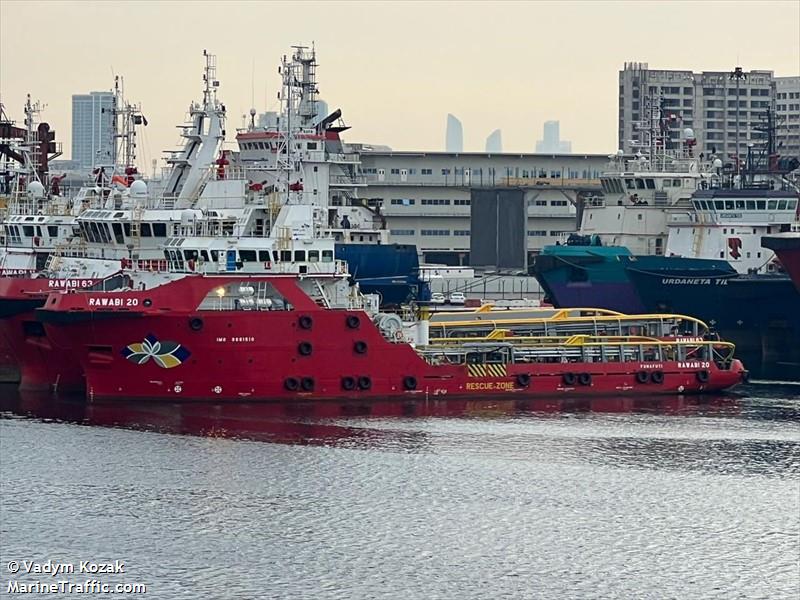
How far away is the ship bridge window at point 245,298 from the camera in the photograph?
49062 mm

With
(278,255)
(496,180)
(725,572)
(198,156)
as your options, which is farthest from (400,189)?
(725,572)

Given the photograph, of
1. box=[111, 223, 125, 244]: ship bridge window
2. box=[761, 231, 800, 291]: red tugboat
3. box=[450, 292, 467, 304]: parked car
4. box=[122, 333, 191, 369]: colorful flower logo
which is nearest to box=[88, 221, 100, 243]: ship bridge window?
box=[111, 223, 125, 244]: ship bridge window

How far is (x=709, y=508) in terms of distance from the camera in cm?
3772

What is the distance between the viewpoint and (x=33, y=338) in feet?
173

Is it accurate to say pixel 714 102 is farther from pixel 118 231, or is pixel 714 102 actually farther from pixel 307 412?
pixel 307 412

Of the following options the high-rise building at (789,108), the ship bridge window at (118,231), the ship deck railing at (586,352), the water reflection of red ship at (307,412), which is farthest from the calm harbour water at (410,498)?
the high-rise building at (789,108)

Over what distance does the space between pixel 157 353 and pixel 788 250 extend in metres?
25.5

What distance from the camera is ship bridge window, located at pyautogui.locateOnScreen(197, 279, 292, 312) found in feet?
161

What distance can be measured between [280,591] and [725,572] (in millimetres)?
8572

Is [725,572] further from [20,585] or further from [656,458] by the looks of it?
[20,585]

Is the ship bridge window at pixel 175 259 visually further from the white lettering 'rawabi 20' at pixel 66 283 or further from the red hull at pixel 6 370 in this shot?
the red hull at pixel 6 370

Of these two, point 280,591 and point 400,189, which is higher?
point 400,189

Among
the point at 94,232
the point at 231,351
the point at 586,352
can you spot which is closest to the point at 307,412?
the point at 231,351

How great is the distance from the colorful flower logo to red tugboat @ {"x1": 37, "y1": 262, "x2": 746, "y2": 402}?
0.03m
